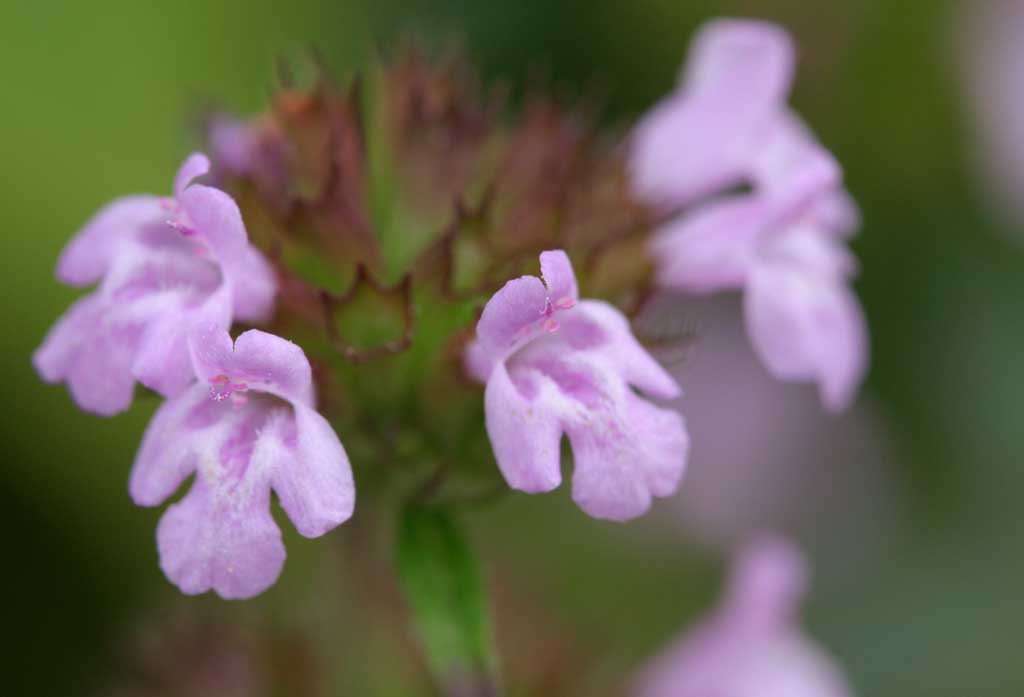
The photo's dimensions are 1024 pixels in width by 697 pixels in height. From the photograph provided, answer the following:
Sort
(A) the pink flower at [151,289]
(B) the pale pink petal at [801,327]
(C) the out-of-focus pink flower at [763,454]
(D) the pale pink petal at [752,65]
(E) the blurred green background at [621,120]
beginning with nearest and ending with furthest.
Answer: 1. (A) the pink flower at [151,289]
2. (B) the pale pink petal at [801,327]
3. (D) the pale pink petal at [752,65]
4. (E) the blurred green background at [621,120]
5. (C) the out-of-focus pink flower at [763,454]

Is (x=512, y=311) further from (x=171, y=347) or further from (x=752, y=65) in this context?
(x=752, y=65)

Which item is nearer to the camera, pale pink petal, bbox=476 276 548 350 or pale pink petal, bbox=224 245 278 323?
pale pink petal, bbox=476 276 548 350

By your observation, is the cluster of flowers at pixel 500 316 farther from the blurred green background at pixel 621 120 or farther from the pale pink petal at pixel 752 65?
the blurred green background at pixel 621 120

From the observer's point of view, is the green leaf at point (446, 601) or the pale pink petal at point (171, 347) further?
the green leaf at point (446, 601)

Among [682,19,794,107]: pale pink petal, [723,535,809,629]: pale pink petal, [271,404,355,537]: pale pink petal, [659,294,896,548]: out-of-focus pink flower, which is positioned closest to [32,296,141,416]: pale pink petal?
[271,404,355,537]: pale pink petal

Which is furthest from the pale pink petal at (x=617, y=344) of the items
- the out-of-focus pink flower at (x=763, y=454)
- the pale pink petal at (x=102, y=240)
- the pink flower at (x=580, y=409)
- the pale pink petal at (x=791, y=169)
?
the out-of-focus pink flower at (x=763, y=454)

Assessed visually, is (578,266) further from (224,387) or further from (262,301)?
(224,387)

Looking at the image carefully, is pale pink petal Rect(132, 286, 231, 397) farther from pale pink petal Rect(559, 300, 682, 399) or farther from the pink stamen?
pale pink petal Rect(559, 300, 682, 399)
